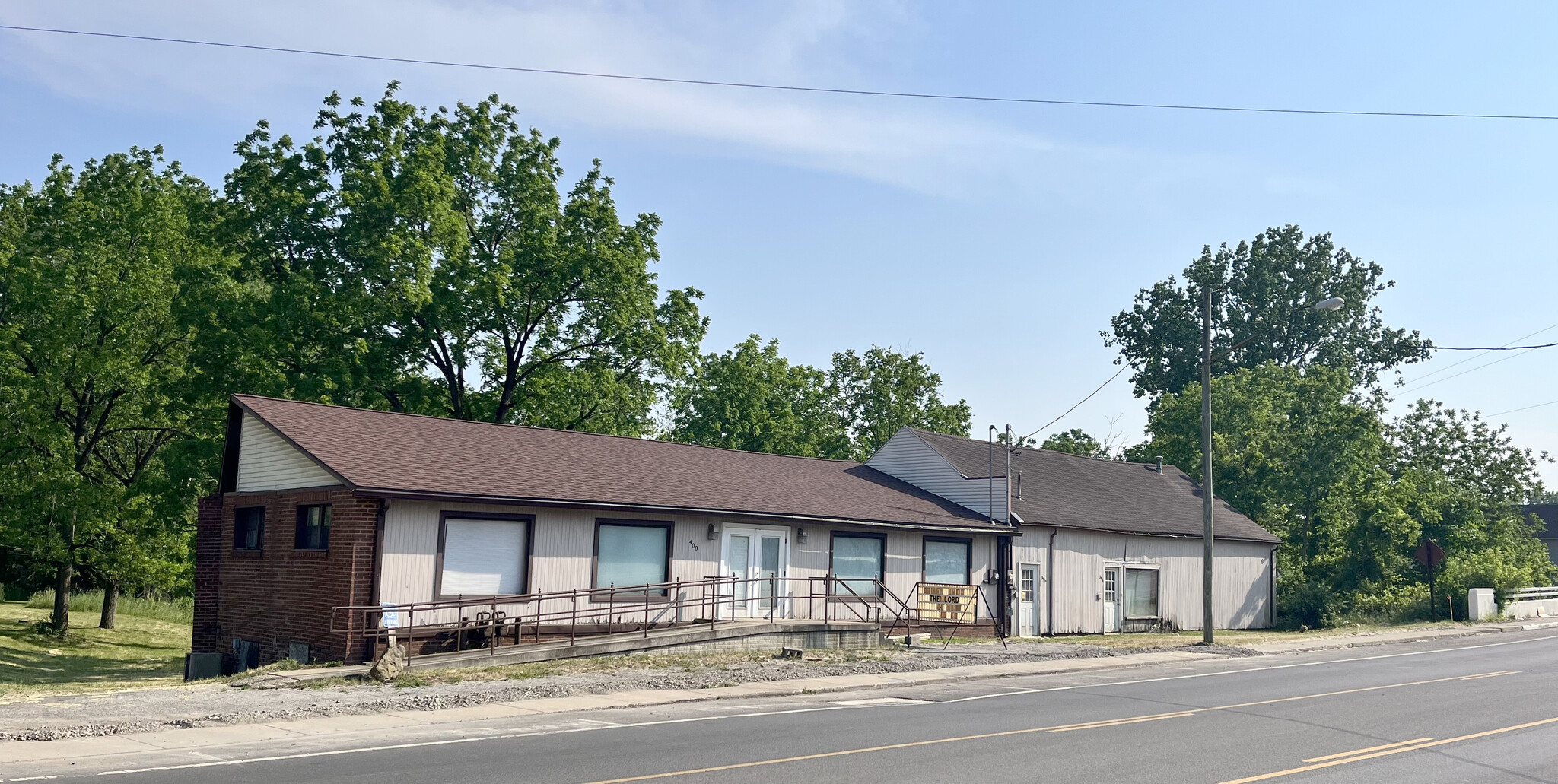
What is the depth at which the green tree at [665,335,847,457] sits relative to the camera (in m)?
63.2

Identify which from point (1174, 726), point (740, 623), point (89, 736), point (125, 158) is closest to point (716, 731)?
point (1174, 726)

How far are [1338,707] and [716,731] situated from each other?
9.50 meters

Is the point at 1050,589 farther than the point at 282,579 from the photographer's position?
Yes

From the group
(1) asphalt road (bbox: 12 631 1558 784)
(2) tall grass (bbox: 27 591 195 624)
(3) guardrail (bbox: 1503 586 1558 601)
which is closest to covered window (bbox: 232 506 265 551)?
(1) asphalt road (bbox: 12 631 1558 784)

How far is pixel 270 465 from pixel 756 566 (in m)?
10.9

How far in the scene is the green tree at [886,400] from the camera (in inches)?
2758

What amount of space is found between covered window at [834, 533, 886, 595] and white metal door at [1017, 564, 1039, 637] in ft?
17.1

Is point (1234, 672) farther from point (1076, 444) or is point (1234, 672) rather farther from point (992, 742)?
point (1076, 444)

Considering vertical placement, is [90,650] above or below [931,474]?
below

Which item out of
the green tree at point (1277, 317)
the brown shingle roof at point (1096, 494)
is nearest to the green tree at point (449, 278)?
the brown shingle roof at point (1096, 494)

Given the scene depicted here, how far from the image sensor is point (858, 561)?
31344mm

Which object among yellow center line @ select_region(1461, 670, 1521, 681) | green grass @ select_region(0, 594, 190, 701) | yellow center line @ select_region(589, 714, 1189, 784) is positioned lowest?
green grass @ select_region(0, 594, 190, 701)

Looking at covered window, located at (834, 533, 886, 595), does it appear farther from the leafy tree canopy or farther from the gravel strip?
the leafy tree canopy

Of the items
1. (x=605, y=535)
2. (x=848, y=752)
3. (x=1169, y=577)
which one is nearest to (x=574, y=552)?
(x=605, y=535)
